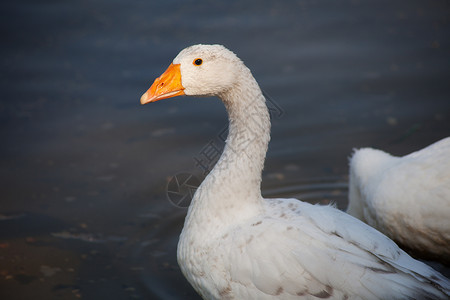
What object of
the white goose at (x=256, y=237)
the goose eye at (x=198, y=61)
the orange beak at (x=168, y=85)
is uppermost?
the goose eye at (x=198, y=61)

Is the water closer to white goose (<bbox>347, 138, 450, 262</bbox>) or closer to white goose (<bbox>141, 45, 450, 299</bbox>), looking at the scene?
white goose (<bbox>141, 45, 450, 299</bbox>)

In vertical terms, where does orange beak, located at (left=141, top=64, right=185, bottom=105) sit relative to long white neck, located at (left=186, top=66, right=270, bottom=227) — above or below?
above

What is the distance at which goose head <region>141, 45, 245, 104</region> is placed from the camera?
3.59 m

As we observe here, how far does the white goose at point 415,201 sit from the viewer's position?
3.95 m

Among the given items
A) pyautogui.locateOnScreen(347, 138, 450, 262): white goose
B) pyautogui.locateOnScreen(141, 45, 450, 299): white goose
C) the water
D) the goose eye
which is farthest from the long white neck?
pyautogui.locateOnScreen(347, 138, 450, 262): white goose

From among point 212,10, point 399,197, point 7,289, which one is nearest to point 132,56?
point 212,10

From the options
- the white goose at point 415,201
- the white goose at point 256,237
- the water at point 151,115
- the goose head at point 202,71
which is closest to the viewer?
the white goose at point 256,237

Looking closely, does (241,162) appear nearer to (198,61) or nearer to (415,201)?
(198,61)

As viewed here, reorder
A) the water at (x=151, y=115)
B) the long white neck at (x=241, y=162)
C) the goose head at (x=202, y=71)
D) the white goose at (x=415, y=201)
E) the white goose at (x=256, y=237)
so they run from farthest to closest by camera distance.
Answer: the water at (x=151, y=115) < the white goose at (x=415, y=201) < the long white neck at (x=241, y=162) < the goose head at (x=202, y=71) < the white goose at (x=256, y=237)

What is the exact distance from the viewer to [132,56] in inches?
306

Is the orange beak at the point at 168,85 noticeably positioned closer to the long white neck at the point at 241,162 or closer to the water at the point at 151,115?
the long white neck at the point at 241,162

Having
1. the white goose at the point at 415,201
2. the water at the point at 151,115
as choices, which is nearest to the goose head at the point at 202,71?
the white goose at the point at 415,201

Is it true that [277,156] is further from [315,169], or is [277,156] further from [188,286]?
[188,286]

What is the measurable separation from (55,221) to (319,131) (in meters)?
3.23
